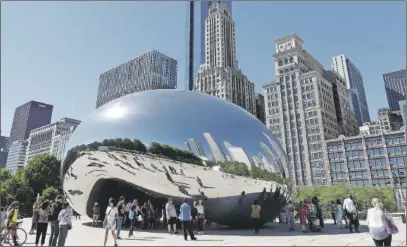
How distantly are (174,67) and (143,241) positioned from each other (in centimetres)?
18429

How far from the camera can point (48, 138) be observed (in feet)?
561

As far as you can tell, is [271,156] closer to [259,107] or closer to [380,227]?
[380,227]

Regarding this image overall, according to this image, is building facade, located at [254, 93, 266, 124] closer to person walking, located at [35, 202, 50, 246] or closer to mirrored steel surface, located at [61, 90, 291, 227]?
mirrored steel surface, located at [61, 90, 291, 227]

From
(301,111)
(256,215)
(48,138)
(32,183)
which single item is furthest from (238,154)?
(48,138)

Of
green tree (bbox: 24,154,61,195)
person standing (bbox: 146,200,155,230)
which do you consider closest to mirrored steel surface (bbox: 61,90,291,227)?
person standing (bbox: 146,200,155,230)

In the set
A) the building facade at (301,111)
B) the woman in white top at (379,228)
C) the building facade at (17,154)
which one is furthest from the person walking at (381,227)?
the building facade at (17,154)

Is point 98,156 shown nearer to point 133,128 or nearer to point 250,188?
point 133,128

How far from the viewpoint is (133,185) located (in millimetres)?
11484

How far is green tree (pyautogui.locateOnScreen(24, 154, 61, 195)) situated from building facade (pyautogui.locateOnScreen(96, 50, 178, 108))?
120052 mm

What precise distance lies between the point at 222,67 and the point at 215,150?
447 ft

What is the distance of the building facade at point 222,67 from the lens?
13162cm

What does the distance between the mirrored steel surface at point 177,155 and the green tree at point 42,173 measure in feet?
137

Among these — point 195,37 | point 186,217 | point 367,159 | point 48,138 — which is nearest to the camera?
point 186,217

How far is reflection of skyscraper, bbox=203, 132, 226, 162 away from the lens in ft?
34.6
